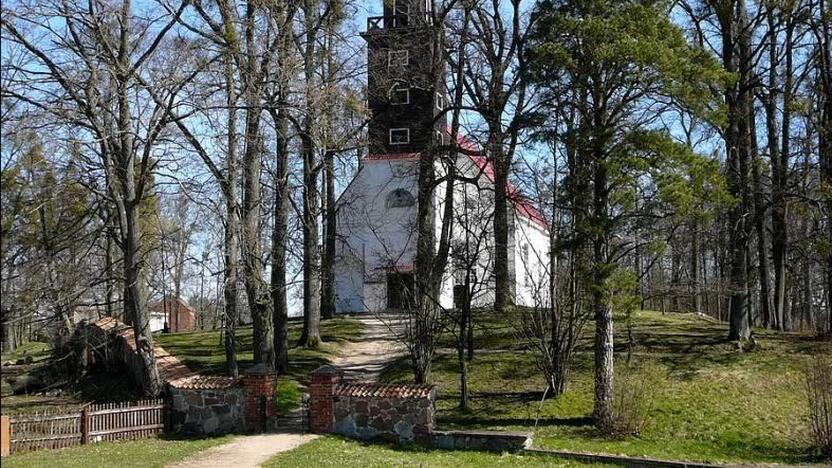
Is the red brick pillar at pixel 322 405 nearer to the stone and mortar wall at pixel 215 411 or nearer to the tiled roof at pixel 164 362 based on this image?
the stone and mortar wall at pixel 215 411

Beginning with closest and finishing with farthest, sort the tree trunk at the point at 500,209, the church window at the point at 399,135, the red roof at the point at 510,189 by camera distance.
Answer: the tree trunk at the point at 500,209, the red roof at the point at 510,189, the church window at the point at 399,135

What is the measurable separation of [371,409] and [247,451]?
9.08 feet

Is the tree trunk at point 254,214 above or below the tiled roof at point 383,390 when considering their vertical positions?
above

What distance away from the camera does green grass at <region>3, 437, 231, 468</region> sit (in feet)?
42.7

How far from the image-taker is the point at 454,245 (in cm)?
2194

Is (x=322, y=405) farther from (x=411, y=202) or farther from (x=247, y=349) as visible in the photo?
(x=411, y=202)

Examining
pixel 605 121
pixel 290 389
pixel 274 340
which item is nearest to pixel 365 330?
pixel 274 340

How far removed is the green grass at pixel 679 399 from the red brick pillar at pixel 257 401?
12.3 ft

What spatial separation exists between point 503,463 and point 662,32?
351 inches

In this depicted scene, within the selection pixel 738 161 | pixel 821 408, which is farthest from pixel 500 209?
pixel 821 408

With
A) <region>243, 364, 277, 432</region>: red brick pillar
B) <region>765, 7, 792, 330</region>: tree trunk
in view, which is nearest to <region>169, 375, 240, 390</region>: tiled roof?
<region>243, 364, 277, 432</region>: red brick pillar

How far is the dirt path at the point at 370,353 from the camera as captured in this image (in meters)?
22.4

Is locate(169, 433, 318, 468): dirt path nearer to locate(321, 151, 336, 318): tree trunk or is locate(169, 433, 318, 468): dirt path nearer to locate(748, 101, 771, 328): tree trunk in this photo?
locate(321, 151, 336, 318): tree trunk

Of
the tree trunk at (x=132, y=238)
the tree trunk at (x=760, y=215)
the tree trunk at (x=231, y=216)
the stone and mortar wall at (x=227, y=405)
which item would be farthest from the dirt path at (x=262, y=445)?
the tree trunk at (x=760, y=215)
